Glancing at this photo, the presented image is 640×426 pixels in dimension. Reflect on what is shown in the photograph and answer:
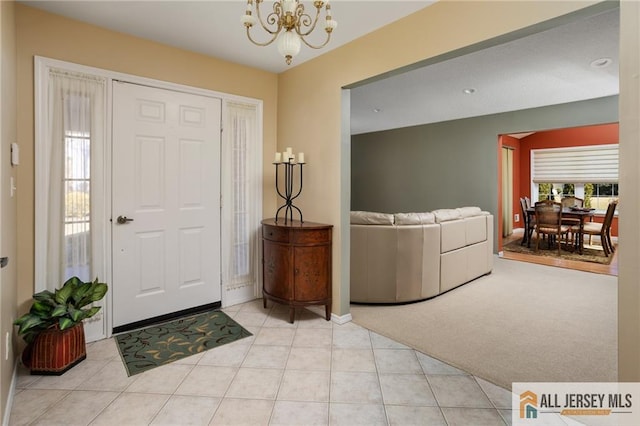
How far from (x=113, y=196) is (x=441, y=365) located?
2918mm

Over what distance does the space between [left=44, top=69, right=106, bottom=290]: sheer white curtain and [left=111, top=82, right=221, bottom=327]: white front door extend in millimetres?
128

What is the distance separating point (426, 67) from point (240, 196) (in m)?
2.45

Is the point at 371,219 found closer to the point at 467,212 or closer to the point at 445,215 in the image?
the point at 445,215

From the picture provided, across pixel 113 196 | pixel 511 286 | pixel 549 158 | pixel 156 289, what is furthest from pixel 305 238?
pixel 549 158

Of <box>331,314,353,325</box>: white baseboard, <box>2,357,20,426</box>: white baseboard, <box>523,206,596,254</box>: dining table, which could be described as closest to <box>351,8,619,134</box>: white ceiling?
<box>523,206,596,254</box>: dining table

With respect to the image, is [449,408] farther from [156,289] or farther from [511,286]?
[511,286]

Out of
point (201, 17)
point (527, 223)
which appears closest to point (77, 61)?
point (201, 17)

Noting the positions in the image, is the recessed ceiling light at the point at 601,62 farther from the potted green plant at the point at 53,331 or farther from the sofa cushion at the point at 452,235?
the potted green plant at the point at 53,331

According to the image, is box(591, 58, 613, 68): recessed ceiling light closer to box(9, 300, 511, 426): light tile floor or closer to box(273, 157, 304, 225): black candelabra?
box(273, 157, 304, 225): black candelabra

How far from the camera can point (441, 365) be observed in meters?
2.36

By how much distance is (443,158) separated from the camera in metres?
6.73

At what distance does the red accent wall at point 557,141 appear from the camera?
709cm

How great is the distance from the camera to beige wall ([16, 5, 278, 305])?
238 cm

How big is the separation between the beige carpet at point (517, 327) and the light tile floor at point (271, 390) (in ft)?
0.97
